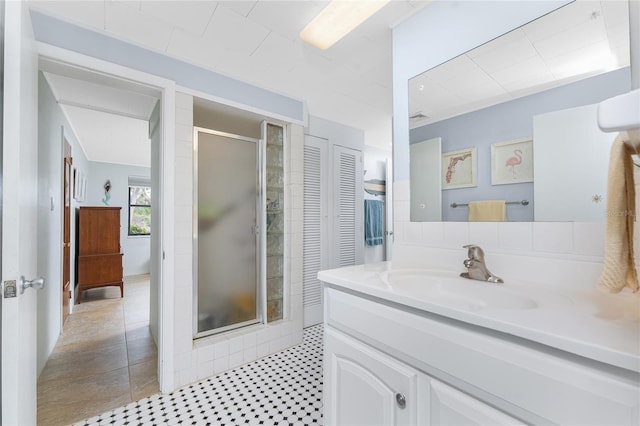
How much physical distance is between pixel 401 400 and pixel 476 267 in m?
0.60

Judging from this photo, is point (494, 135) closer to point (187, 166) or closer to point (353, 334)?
point (353, 334)

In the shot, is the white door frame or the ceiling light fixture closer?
the ceiling light fixture

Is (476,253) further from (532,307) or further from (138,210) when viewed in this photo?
(138,210)

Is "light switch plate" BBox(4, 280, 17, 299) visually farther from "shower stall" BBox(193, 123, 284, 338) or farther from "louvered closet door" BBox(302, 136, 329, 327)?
"louvered closet door" BBox(302, 136, 329, 327)

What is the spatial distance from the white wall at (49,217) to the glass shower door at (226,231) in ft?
3.42

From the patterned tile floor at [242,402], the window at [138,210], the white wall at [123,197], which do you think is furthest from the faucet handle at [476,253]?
the window at [138,210]

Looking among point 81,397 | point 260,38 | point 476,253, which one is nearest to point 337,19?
point 260,38

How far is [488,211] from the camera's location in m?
1.23

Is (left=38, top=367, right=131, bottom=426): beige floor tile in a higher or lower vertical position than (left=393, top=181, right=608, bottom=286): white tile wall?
lower

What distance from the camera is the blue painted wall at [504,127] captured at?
0.97 m

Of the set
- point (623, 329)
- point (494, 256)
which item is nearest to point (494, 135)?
point (494, 256)

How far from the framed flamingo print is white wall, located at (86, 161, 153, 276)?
629 centimetres

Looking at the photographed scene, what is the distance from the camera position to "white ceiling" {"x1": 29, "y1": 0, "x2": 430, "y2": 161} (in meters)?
1.46

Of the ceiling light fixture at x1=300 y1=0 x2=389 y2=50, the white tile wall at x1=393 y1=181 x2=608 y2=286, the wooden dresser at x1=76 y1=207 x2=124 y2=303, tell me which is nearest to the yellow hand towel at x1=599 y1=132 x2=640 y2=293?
the white tile wall at x1=393 y1=181 x2=608 y2=286
